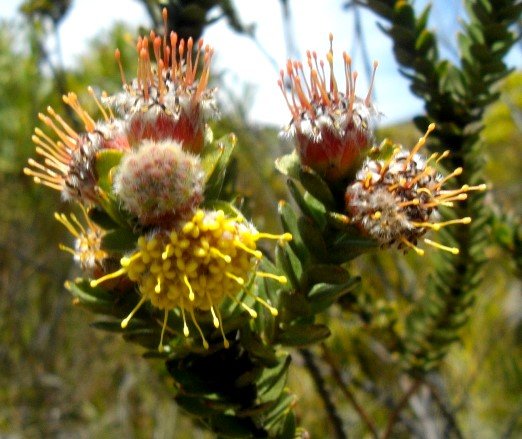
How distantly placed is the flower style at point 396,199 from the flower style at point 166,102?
0.24 meters

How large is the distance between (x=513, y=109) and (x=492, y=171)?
9.89 feet

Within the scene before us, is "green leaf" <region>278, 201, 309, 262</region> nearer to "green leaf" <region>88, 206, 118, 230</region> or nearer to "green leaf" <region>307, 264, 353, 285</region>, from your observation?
"green leaf" <region>307, 264, 353, 285</region>

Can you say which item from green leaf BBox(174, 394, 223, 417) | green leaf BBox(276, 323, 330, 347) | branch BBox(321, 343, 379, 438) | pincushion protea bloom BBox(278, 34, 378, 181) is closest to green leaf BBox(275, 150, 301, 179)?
pincushion protea bloom BBox(278, 34, 378, 181)

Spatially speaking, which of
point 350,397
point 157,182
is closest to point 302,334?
point 157,182

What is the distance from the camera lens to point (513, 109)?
8.69ft

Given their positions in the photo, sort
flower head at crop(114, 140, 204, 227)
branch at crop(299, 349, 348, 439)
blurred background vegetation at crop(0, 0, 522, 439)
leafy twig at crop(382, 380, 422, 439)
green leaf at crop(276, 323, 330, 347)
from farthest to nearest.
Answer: blurred background vegetation at crop(0, 0, 522, 439) < branch at crop(299, 349, 348, 439) < leafy twig at crop(382, 380, 422, 439) < green leaf at crop(276, 323, 330, 347) < flower head at crop(114, 140, 204, 227)

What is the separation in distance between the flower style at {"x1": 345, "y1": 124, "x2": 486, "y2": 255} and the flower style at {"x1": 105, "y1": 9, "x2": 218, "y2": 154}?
240mm

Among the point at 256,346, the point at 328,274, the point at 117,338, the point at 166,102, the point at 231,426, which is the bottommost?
the point at 117,338

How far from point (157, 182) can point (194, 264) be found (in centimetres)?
12

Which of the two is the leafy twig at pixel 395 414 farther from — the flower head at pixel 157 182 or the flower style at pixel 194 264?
the flower head at pixel 157 182

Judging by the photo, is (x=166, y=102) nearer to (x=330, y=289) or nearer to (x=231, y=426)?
(x=330, y=289)

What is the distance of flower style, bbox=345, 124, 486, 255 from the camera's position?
0.90 metres

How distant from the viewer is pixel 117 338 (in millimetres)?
4855

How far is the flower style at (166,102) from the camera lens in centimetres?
94
